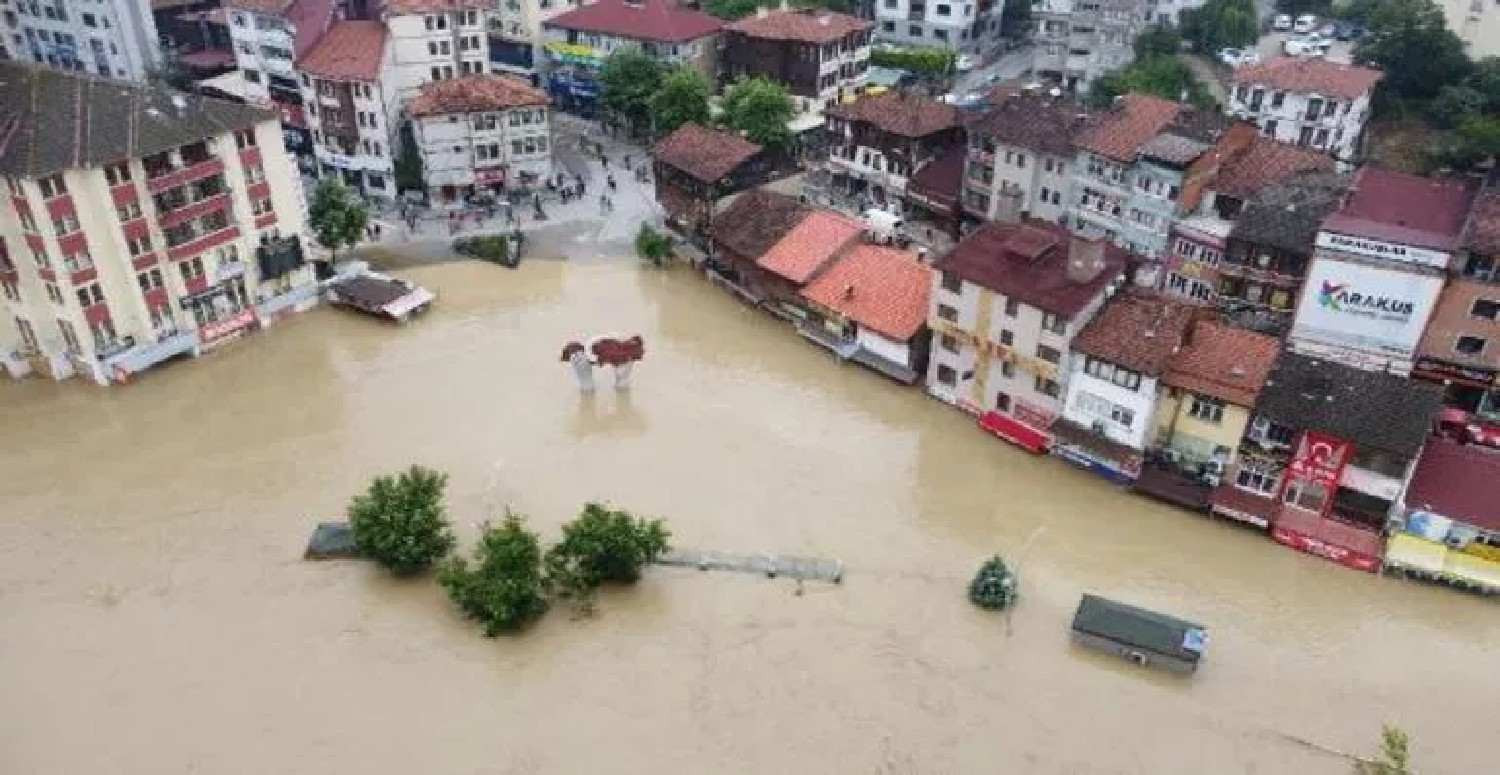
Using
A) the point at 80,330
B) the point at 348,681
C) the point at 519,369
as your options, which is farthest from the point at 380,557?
the point at 80,330

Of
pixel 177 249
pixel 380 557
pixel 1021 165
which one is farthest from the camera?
pixel 1021 165

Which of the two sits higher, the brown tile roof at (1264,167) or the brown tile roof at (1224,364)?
the brown tile roof at (1264,167)

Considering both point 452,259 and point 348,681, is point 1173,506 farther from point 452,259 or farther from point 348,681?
point 452,259

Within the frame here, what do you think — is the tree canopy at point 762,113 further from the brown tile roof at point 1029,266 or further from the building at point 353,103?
the brown tile roof at point 1029,266

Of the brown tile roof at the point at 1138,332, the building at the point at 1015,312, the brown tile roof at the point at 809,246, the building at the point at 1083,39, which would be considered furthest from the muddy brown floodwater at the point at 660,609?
the building at the point at 1083,39

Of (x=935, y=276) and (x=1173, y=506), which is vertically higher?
(x=935, y=276)

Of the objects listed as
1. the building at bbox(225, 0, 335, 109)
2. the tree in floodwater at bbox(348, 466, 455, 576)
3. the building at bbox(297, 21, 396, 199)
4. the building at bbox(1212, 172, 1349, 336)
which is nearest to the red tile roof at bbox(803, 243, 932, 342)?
the building at bbox(1212, 172, 1349, 336)

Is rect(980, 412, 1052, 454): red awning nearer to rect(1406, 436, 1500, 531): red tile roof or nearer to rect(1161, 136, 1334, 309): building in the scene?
rect(1406, 436, 1500, 531): red tile roof
